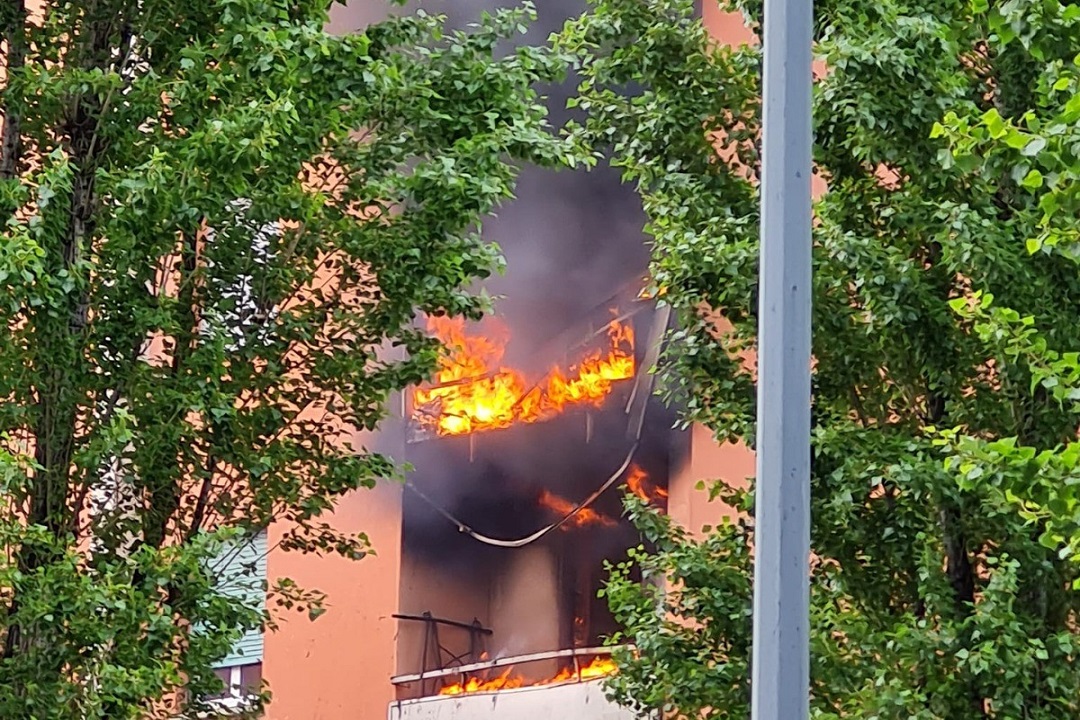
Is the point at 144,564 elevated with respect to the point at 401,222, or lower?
lower

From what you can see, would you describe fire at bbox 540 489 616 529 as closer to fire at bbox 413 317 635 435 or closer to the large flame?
fire at bbox 413 317 635 435

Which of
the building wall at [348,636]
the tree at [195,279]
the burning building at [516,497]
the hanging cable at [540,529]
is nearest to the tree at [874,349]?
the tree at [195,279]

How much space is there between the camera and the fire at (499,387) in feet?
42.0

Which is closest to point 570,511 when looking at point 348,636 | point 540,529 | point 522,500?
point 540,529

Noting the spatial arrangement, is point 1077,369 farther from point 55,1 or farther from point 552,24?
point 552,24

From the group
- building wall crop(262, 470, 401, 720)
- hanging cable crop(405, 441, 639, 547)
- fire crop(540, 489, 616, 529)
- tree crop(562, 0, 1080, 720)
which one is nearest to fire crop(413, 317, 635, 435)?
hanging cable crop(405, 441, 639, 547)

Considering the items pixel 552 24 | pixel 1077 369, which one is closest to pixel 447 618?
pixel 552 24

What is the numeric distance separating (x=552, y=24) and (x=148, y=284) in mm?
6969

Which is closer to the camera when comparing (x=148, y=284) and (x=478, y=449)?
(x=148, y=284)

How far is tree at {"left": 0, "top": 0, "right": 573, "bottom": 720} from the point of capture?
6258 mm

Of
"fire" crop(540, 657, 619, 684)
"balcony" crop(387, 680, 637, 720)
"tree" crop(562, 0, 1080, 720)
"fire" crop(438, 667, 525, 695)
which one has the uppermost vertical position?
"tree" crop(562, 0, 1080, 720)

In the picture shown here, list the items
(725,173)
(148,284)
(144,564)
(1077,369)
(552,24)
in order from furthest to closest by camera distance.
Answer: (552,24)
(725,173)
(148,284)
(144,564)
(1077,369)

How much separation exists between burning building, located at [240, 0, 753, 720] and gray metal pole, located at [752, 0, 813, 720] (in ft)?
25.5

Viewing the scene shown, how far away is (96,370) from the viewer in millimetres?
6629
